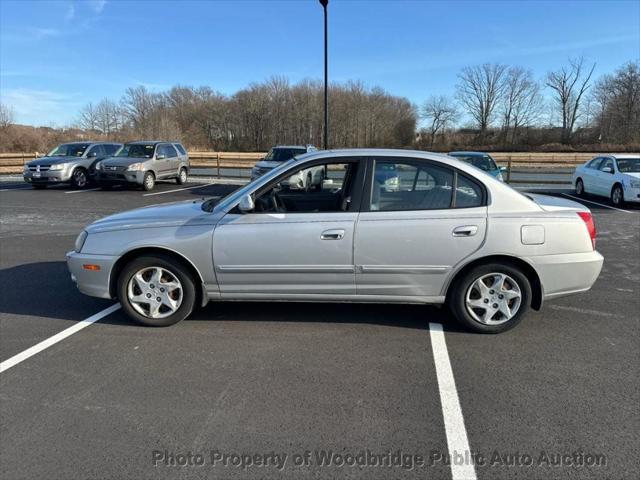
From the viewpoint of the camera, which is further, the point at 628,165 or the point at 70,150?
the point at 70,150

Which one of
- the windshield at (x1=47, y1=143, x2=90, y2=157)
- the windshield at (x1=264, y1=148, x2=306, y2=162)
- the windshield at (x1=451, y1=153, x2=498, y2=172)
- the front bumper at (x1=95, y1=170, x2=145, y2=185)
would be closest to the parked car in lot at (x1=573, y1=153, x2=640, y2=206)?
the windshield at (x1=451, y1=153, x2=498, y2=172)

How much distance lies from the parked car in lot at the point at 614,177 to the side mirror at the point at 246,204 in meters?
12.4

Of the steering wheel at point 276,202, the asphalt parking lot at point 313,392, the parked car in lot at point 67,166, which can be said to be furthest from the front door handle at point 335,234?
the parked car in lot at point 67,166

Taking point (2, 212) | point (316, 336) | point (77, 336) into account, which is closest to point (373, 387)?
point (316, 336)

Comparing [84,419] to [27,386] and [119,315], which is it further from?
[119,315]

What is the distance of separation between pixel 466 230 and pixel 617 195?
38.3ft

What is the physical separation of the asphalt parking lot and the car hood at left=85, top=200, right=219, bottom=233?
3.08 ft

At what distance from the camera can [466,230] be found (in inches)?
151

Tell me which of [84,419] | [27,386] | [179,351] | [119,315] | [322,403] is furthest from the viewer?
[119,315]

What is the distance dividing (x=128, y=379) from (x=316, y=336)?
156cm

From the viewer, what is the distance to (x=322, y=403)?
2.96 m

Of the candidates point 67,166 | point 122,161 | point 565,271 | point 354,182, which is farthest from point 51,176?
point 565,271

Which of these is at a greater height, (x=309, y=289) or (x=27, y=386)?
(x=309, y=289)

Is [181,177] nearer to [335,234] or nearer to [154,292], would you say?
[154,292]
